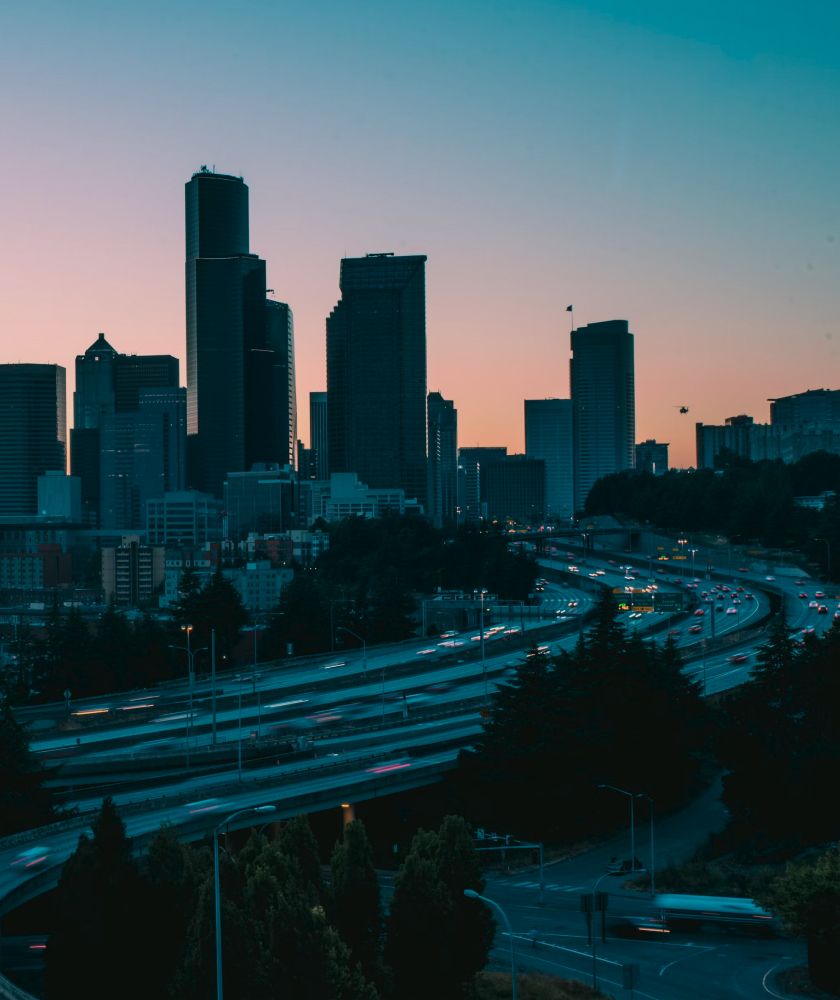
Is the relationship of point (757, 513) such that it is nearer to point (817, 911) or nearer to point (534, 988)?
point (817, 911)

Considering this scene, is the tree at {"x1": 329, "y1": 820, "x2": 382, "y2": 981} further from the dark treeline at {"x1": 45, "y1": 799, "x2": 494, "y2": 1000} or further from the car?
the car

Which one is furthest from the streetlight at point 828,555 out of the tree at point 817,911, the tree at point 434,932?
the tree at point 434,932

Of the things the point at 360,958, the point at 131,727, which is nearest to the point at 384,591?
the point at 131,727

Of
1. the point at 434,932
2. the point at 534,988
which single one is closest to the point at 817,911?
the point at 534,988

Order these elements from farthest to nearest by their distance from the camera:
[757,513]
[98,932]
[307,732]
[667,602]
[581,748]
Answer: [757,513] → [667,602] → [307,732] → [581,748] → [98,932]

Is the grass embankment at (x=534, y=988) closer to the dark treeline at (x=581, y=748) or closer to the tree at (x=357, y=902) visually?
the tree at (x=357, y=902)
